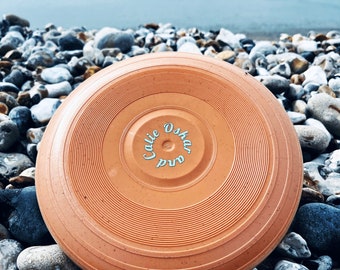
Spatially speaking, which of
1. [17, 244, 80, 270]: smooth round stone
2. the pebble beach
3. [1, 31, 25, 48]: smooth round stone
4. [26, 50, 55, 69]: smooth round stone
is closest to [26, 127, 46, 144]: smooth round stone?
the pebble beach

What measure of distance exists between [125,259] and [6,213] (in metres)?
0.74

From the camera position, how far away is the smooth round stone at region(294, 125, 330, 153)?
7.75 ft

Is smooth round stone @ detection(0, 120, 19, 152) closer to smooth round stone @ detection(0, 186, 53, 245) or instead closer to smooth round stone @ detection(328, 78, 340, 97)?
smooth round stone @ detection(0, 186, 53, 245)

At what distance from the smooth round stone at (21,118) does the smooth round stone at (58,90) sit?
332mm

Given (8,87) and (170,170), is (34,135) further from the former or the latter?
(170,170)

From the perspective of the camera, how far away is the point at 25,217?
1.85 m

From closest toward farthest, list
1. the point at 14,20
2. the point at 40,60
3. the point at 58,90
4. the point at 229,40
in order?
A: the point at 58,90 → the point at 40,60 → the point at 229,40 → the point at 14,20

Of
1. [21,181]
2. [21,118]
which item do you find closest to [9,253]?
[21,181]

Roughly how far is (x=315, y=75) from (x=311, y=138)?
38.5 inches

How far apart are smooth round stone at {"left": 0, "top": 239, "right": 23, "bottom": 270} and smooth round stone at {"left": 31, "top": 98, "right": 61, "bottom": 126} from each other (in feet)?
3.11

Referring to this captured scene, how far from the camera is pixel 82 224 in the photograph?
1.53m

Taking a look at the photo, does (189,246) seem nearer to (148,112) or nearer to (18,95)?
(148,112)

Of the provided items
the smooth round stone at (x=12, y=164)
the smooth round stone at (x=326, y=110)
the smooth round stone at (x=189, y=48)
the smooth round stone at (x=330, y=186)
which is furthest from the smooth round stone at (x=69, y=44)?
the smooth round stone at (x=330, y=186)

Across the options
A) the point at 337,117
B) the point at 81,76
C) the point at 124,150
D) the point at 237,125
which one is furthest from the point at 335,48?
the point at 124,150
